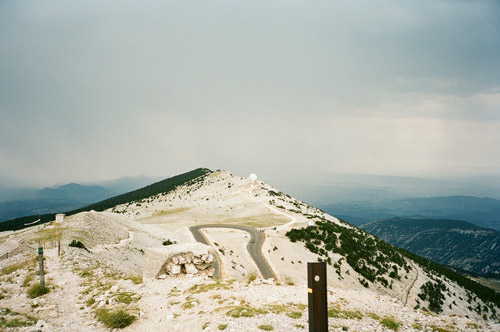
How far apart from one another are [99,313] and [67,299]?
3.27 meters

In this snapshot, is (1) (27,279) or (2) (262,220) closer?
(1) (27,279)

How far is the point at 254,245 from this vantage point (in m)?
37.7

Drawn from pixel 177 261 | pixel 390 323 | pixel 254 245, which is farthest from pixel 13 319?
pixel 254 245

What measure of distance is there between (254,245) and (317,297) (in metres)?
33.8

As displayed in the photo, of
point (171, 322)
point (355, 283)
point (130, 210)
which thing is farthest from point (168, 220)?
point (171, 322)

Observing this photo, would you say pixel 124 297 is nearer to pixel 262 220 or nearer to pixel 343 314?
pixel 343 314

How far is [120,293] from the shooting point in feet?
43.5

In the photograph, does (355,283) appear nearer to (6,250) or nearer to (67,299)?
(67,299)

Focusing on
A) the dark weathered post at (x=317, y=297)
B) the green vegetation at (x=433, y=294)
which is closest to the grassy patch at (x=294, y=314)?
the dark weathered post at (x=317, y=297)

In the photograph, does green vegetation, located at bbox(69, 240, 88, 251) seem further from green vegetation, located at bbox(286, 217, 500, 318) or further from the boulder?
green vegetation, located at bbox(286, 217, 500, 318)

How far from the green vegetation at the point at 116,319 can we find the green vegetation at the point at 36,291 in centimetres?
499

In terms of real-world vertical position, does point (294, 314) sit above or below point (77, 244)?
below

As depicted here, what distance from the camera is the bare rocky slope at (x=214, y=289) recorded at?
410 inches

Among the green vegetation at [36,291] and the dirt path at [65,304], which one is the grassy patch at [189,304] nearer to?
the dirt path at [65,304]
